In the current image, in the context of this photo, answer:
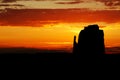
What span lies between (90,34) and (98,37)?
90 cm

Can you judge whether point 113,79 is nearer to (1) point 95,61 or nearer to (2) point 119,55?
(1) point 95,61

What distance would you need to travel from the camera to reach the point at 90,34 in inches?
1784

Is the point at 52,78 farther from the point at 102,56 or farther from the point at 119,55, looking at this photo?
the point at 119,55

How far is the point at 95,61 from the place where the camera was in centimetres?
4522

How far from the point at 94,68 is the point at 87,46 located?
244 cm

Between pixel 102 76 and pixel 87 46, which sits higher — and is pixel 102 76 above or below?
below

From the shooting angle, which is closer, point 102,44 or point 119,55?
point 102,44

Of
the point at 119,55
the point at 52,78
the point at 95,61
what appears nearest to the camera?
the point at 95,61

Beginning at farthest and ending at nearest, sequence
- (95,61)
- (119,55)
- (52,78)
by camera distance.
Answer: (119,55) → (52,78) → (95,61)

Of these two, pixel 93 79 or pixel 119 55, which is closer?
pixel 93 79

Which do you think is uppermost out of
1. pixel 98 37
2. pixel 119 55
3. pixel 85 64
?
pixel 98 37

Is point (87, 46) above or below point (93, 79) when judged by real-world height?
above

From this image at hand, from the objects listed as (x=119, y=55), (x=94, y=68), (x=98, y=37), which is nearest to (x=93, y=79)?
(x=94, y=68)

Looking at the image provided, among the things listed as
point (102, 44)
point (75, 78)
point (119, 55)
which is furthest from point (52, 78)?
point (119, 55)
